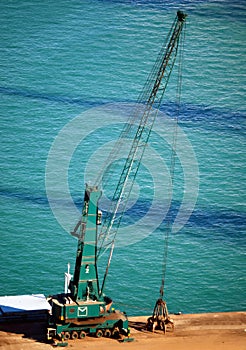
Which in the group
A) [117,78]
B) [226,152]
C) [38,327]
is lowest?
[38,327]

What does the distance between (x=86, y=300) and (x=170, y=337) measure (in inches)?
232

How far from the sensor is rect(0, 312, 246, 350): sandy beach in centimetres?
6681

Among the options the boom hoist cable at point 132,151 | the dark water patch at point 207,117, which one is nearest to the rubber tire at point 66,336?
the boom hoist cable at point 132,151

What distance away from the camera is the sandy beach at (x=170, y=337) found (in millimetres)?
66812

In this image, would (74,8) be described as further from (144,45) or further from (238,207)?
(238,207)

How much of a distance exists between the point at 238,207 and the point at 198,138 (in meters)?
14.4

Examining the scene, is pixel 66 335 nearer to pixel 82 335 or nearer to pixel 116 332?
pixel 82 335

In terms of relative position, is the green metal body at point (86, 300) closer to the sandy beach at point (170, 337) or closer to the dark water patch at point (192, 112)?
the sandy beach at point (170, 337)

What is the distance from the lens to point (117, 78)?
117 meters

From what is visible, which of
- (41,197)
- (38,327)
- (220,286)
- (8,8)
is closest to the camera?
(38,327)

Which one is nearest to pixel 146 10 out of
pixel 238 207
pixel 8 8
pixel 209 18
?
pixel 209 18

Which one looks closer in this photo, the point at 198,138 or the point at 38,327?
the point at 38,327

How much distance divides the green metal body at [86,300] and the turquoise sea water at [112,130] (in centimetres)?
899

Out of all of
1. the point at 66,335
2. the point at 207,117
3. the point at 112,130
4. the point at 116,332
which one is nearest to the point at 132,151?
the point at 112,130
